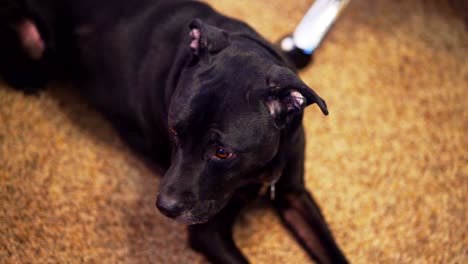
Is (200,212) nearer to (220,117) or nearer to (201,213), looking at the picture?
(201,213)

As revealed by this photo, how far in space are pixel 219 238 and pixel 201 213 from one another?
11.6 inches

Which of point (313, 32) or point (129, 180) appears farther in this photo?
point (313, 32)

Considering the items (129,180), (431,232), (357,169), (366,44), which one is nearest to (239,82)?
(129,180)

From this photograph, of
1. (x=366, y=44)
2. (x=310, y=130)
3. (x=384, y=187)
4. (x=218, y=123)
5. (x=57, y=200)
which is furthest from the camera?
(x=366, y=44)

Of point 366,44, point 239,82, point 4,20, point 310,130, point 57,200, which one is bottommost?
point 57,200

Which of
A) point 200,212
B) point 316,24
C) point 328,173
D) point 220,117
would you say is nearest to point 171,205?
point 200,212

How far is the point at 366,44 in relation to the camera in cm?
315

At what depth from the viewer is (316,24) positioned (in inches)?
106

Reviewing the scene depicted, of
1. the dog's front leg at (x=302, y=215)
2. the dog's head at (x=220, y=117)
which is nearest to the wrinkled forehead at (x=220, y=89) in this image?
the dog's head at (x=220, y=117)

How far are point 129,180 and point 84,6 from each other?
0.92m

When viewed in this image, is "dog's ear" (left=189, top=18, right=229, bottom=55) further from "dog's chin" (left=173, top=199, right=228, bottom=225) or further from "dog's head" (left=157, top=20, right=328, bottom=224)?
"dog's chin" (left=173, top=199, right=228, bottom=225)

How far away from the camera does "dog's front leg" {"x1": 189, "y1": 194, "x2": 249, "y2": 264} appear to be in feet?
6.49

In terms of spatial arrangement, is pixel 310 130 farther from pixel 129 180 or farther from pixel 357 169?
pixel 129 180

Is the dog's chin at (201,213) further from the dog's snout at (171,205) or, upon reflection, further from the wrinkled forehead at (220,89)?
the wrinkled forehead at (220,89)
